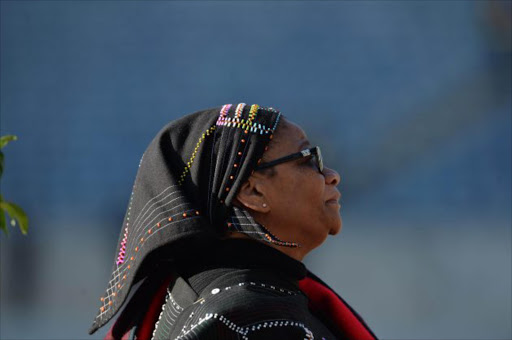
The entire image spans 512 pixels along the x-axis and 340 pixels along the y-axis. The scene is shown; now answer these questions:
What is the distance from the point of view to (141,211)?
179cm

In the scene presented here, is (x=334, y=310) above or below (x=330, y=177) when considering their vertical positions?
below

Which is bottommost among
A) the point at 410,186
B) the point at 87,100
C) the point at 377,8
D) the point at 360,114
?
the point at 410,186

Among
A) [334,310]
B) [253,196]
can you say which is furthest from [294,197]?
[334,310]

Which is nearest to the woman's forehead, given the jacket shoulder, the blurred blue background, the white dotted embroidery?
the jacket shoulder

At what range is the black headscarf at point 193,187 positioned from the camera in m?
1.70

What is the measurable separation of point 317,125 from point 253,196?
9.44 ft

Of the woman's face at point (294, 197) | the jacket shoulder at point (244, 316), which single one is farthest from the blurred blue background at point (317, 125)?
the jacket shoulder at point (244, 316)

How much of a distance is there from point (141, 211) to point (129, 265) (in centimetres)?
13

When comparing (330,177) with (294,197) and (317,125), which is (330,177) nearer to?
(294,197)

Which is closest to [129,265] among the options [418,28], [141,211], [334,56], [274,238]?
[141,211]

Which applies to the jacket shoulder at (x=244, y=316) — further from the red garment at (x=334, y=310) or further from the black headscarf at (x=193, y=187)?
the red garment at (x=334, y=310)

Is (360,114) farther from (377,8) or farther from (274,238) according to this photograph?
(274,238)

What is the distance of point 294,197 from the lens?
1818 mm

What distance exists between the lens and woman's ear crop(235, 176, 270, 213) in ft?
5.83
